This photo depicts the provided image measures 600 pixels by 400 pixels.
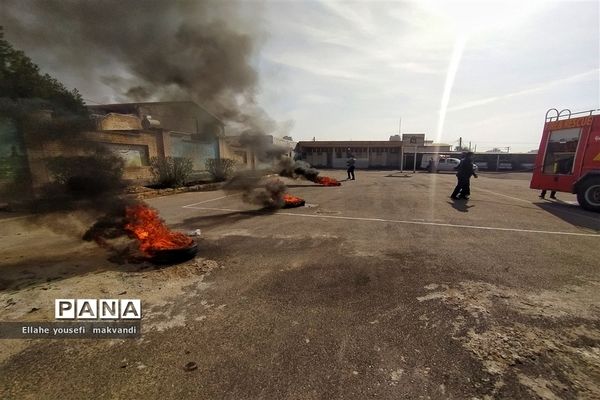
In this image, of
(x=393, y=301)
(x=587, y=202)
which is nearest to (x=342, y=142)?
(x=587, y=202)

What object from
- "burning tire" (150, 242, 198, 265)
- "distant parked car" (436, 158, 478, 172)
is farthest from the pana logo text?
"distant parked car" (436, 158, 478, 172)

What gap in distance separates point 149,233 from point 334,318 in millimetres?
3950

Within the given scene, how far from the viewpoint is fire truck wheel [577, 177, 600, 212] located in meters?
8.95

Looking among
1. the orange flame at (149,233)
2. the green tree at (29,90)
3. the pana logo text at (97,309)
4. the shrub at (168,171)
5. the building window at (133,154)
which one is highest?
the green tree at (29,90)

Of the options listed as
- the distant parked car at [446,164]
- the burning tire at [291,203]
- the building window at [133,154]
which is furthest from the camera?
the distant parked car at [446,164]

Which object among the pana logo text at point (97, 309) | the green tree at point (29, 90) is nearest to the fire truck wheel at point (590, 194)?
the pana logo text at point (97, 309)

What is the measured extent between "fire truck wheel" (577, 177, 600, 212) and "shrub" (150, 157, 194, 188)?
53.4 feet

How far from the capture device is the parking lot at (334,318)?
2.22 metres

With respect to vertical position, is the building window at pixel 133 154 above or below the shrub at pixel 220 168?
above

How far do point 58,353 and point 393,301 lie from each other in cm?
347

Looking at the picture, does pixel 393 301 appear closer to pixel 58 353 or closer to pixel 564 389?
pixel 564 389

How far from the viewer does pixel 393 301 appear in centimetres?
344

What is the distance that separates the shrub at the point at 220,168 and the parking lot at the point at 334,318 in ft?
38.4

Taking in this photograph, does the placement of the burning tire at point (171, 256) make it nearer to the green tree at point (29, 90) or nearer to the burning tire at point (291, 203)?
the green tree at point (29, 90)
